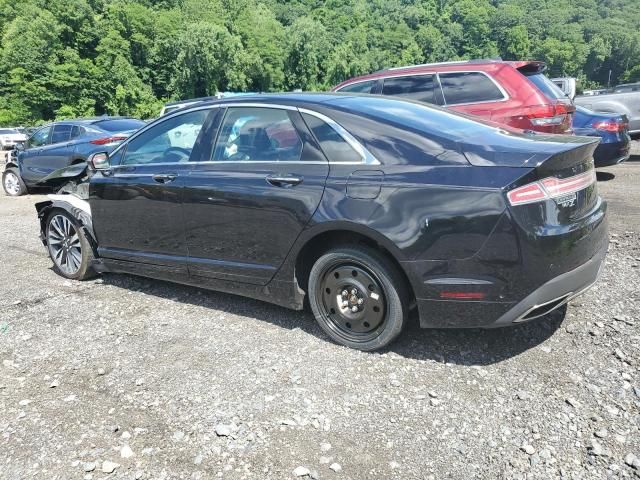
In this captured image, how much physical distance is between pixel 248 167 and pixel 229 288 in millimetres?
930

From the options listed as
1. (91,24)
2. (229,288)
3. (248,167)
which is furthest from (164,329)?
(91,24)

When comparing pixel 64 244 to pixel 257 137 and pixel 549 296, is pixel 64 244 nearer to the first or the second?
pixel 257 137

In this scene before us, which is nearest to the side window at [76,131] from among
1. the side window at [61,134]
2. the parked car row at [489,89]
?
the side window at [61,134]

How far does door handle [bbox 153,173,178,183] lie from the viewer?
413 cm

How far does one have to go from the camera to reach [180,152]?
4.24 m

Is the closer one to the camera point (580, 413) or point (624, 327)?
point (580, 413)

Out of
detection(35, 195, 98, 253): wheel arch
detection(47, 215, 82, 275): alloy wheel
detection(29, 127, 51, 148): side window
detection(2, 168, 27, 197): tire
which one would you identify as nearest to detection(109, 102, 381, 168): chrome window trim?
detection(35, 195, 98, 253): wheel arch

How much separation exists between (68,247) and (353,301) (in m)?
3.27

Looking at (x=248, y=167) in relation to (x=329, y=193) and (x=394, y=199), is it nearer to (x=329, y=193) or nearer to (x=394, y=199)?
(x=329, y=193)

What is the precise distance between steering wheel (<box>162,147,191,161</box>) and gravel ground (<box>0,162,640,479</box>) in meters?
1.24

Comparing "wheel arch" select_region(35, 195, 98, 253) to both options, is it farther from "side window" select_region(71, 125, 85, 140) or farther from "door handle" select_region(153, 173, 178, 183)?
"side window" select_region(71, 125, 85, 140)

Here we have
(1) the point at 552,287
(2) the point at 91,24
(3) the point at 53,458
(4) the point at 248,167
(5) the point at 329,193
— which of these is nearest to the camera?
(3) the point at 53,458

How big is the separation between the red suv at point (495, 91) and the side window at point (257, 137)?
3.65 meters

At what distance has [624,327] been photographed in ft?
11.4
